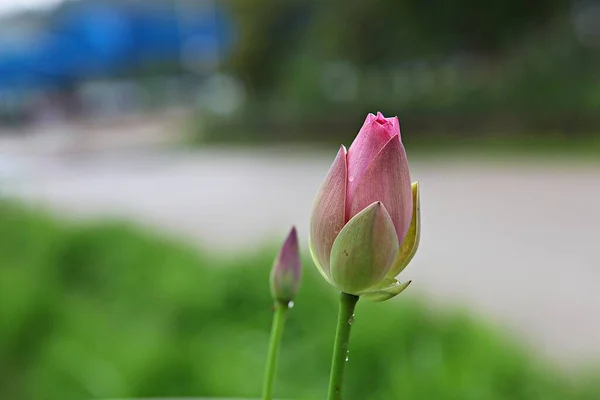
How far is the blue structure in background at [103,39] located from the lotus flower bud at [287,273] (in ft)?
20.1

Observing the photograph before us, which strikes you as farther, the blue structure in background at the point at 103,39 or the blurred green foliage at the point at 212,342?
the blue structure in background at the point at 103,39

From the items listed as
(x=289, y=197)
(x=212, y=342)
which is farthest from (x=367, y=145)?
(x=289, y=197)

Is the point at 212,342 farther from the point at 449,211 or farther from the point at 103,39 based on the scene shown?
the point at 103,39

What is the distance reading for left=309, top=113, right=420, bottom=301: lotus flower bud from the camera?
0.18 m

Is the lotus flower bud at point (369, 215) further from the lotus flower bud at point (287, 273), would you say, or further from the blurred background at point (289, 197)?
the blurred background at point (289, 197)

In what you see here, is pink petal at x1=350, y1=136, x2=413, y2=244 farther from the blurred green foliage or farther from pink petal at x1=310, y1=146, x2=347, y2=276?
the blurred green foliage

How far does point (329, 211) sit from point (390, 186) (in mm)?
19

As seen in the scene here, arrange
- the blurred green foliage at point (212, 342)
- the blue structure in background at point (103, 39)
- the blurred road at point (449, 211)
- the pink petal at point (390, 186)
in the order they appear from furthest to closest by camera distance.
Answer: the blue structure in background at point (103, 39) → the blurred road at point (449, 211) → the blurred green foliage at point (212, 342) → the pink petal at point (390, 186)

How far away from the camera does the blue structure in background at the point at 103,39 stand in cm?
604

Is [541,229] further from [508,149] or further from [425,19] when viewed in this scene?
[425,19]

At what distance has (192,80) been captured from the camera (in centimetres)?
1212

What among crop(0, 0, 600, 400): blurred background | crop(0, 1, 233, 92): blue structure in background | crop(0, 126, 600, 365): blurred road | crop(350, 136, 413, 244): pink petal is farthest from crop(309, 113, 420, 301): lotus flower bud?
crop(0, 1, 233, 92): blue structure in background

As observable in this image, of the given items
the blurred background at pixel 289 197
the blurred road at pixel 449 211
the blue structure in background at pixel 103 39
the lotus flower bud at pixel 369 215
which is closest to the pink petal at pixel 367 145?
the lotus flower bud at pixel 369 215

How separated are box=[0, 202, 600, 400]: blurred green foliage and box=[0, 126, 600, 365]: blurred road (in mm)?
301
